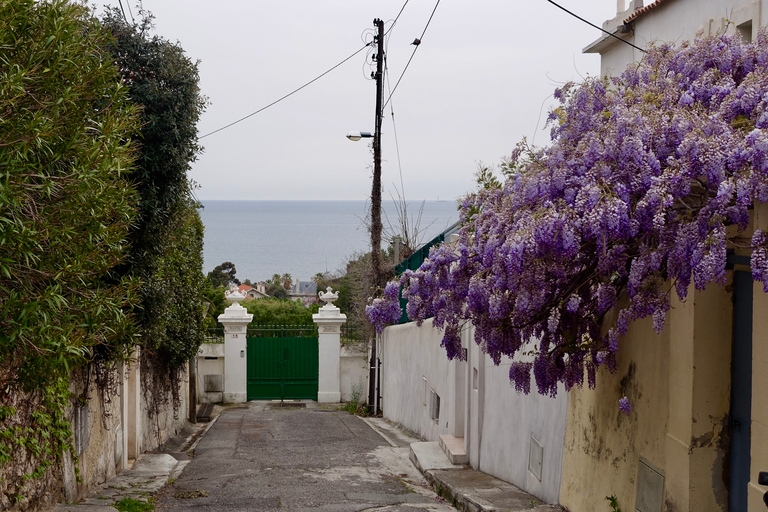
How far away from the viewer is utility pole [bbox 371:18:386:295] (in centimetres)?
1947

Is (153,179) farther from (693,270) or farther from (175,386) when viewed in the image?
(175,386)

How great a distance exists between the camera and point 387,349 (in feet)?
64.9

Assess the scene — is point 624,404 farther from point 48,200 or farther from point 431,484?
point 431,484

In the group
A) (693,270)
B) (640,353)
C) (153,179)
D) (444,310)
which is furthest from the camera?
(153,179)

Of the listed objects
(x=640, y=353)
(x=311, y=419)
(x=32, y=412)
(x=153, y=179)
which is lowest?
(x=311, y=419)

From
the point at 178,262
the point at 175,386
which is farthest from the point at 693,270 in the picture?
the point at 175,386

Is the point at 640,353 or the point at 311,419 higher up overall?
the point at 640,353

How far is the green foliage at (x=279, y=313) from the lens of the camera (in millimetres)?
32156

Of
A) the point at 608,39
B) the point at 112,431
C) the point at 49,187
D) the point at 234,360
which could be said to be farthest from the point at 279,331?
the point at 49,187

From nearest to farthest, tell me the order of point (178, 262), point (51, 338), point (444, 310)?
point (51, 338), point (444, 310), point (178, 262)

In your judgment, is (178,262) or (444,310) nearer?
(444,310)

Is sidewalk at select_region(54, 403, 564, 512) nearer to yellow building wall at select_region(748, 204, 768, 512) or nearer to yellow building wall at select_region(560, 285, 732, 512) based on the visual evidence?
yellow building wall at select_region(560, 285, 732, 512)

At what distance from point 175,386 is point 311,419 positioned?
12.2ft

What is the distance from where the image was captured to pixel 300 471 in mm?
11211
